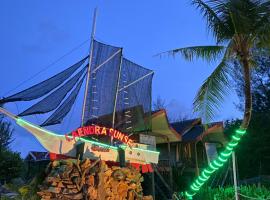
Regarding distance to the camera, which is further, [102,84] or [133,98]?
[133,98]

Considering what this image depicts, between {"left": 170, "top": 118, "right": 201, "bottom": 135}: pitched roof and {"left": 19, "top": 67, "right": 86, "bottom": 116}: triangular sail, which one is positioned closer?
{"left": 19, "top": 67, "right": 86, "bottom": 116}: triangular sail

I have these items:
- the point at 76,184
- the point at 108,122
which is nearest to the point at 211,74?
the point at 108,122

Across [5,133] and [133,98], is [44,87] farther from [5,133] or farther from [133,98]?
[5,133]

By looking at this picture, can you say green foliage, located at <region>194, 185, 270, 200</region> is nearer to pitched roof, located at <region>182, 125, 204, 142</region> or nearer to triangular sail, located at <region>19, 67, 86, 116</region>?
triangular sail, located at <region>19, 67, 86, 116</region>

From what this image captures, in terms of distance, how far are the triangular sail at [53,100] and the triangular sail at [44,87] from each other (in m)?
0.21

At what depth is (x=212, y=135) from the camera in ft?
94.6

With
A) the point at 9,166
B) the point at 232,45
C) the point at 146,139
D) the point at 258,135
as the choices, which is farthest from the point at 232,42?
the point at 258,135

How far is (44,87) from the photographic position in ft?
49.4

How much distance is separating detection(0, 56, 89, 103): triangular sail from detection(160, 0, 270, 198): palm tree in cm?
386

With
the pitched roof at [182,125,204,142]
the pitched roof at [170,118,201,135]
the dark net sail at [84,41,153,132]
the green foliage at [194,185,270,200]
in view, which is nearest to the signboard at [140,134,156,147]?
the dark net sail at [84,41,153,132]

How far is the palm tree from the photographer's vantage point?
13.3 meters

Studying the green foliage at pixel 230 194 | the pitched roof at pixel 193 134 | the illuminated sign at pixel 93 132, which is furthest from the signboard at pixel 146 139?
the pitched roof at pixel 193 134

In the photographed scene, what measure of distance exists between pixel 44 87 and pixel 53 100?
507 mm

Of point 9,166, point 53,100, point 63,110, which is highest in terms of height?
point 53,100
